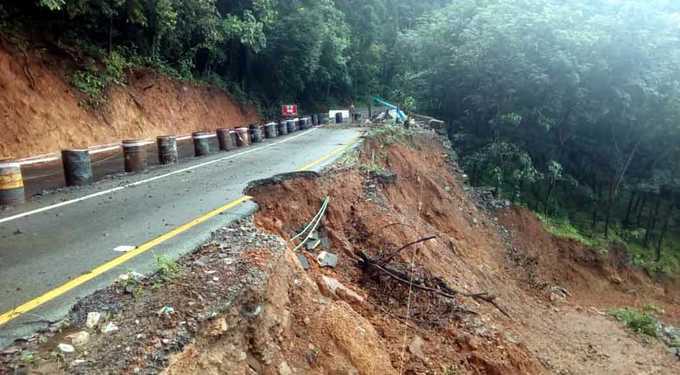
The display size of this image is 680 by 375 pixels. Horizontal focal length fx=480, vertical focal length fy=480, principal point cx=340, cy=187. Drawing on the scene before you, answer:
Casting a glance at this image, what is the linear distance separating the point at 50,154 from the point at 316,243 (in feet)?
36.0

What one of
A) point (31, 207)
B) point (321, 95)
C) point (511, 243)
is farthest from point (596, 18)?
point (321, 95)

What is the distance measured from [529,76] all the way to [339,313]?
53.8 ft

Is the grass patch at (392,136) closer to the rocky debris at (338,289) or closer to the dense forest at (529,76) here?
the dense forest at (529,76)

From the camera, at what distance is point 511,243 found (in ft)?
55.5

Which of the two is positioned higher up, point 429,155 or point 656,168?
point 429,155

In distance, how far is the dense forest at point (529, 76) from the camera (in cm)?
1834

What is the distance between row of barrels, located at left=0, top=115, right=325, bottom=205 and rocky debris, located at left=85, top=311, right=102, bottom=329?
5.36 m

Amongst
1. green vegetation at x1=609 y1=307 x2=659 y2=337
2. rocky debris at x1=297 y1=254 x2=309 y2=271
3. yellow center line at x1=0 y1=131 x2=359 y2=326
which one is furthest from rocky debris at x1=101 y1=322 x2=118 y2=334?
green vegetation at x1=609 y1=307 x2=659 y2=337

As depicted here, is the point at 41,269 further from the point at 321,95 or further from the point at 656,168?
the point at 321,95

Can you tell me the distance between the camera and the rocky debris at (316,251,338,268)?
22.6 feet

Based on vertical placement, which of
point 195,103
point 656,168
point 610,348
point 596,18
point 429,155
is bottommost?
point 610,348

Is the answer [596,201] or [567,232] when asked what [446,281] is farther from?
[596,201]

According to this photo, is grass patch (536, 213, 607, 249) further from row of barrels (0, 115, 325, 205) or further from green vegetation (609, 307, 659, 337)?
row of barrels (0, 115, 325, 205)

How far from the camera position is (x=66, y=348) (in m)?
3.77
